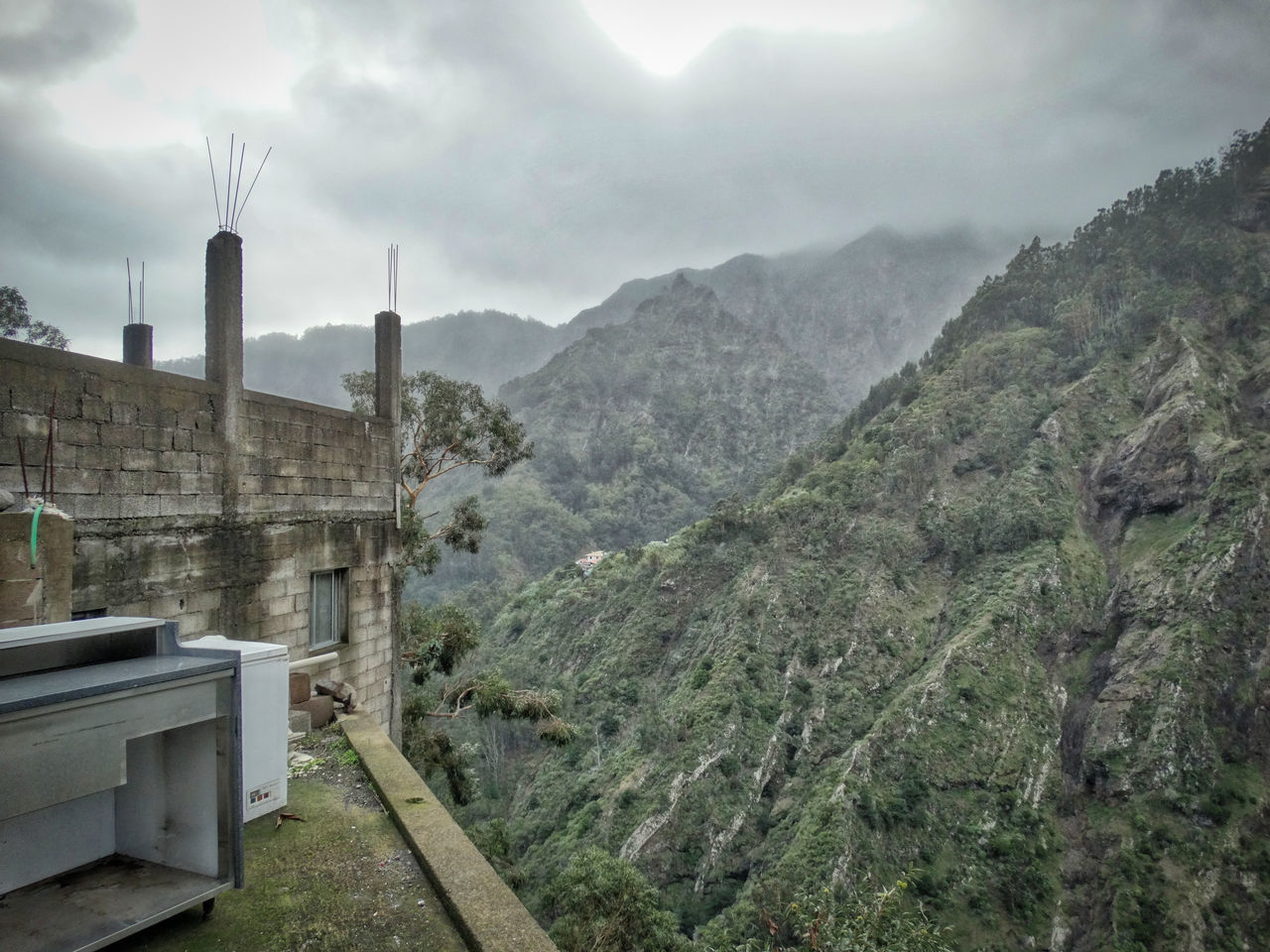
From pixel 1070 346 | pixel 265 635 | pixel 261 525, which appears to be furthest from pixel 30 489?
pixel 1070 346

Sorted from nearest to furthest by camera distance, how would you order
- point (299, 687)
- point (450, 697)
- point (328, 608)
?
point (299, 687) < point (328, 608) < point (450, 697)

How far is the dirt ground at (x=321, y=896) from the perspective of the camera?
8.29ft

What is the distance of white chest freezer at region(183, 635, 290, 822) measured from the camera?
3441mm

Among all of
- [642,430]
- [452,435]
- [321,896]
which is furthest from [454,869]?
[642,430]

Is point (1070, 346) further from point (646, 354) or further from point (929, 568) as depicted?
point (646, 354)

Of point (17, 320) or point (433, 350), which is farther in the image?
point (433, 350)

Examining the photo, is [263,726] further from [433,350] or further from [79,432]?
[433,350]

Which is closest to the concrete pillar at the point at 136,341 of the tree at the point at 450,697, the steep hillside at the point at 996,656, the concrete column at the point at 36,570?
the concrete column at the point at 36,570

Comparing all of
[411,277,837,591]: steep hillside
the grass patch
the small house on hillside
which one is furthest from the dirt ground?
[411,277,837,591]: steep hillside

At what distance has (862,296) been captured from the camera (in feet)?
468

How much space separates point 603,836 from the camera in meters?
25.7

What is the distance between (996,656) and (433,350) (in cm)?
16328

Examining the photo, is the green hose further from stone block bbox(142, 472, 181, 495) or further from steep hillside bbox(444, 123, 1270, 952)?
steep hillside bbox(444, 123, 1270, 952)

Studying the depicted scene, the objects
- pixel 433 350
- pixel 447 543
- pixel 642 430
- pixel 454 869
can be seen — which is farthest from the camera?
pixel 433 350
